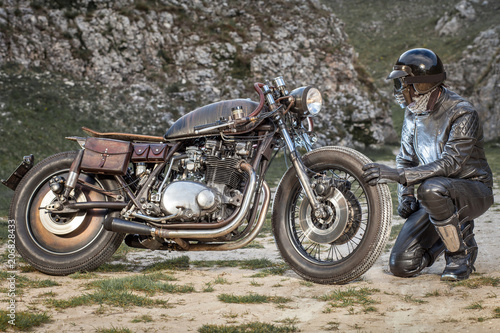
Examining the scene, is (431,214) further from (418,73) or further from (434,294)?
(418,73)

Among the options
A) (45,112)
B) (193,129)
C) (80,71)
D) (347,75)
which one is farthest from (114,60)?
(193,129)

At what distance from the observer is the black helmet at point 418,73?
4.65m

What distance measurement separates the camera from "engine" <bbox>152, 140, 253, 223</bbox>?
15.1 feet

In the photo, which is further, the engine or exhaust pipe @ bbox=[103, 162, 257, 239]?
the engine

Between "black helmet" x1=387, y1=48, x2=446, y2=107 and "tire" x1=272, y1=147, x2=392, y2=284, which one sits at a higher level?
"black helmet" x1=387, y1=48, x2=446, y2=107

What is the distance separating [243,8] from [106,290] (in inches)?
813

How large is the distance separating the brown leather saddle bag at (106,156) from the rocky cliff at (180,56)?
37.0 ft

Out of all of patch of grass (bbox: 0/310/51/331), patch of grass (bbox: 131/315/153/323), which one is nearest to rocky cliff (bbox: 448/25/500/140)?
patch of grass (bbox: 131/315/153/323)

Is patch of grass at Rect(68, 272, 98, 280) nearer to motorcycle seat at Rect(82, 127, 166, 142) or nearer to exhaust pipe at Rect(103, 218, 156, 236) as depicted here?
exhaust pipe at Rect(103, 218, 156, 236)

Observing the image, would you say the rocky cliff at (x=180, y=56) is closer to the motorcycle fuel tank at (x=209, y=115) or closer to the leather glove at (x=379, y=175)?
the motorcycle fuel tank at (x=209, y=115)

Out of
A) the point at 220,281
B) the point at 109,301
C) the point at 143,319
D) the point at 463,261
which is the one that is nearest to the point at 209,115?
the point at 220,281

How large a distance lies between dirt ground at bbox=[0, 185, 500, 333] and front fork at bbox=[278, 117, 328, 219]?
651 millimetres

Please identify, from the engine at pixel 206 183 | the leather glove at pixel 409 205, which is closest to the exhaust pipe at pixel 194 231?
the engine at pixel 206 183

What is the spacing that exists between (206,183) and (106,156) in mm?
1056
